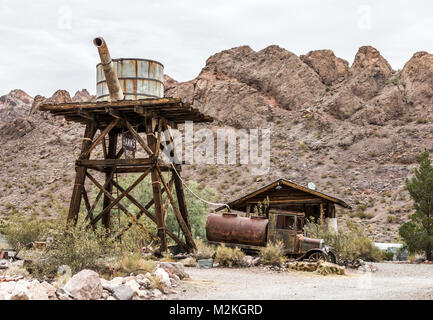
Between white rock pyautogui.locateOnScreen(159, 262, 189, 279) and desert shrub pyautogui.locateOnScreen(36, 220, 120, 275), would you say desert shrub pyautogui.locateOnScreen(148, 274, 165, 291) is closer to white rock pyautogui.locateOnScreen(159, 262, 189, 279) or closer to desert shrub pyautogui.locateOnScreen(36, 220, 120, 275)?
white rock pyautogui.locateOnScreen(159, 262, 189, 279)

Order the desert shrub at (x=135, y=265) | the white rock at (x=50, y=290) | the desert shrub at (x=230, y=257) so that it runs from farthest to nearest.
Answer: the desert shrub at (x=230, y=257) < the desert shrub at (x=135, y=265) < the white rock at (x=50, y=290)

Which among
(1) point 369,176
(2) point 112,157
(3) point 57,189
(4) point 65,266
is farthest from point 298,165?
(4) point 65,266

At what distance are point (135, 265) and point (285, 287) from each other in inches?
140

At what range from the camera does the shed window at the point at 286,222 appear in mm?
17953

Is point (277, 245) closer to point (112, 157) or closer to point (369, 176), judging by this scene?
point (112, 157)

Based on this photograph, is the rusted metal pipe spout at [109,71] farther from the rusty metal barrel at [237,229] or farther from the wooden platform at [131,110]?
the rusty metal barrel at [237,229]

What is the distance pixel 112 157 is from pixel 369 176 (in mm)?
35120

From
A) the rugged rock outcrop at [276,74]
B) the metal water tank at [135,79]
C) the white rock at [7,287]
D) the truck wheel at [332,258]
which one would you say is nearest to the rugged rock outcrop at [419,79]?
the rugged rock outcrop at [276,74]

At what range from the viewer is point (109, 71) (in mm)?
15445

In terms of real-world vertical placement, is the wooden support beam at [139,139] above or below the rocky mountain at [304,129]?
below

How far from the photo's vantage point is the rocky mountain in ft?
161

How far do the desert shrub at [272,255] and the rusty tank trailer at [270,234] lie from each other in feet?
2.71

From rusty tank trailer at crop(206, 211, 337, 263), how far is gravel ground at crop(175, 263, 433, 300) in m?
2.48

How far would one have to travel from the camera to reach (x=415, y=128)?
54562 millimetres
